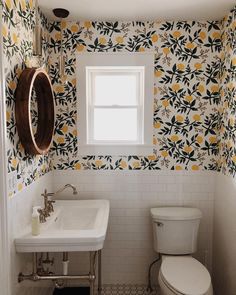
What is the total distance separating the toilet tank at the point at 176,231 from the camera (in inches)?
90.2

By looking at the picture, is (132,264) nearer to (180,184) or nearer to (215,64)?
(180,184)

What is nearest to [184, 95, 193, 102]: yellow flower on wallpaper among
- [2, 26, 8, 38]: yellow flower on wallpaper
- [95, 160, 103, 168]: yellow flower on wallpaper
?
[95, 160, 103, 168]: yellow flower on wallpaper

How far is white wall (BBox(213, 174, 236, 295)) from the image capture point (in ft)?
6.79

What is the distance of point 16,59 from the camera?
65.7 inches

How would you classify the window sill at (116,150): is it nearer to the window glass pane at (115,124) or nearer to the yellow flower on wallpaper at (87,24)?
the window glass pane at (115,124)

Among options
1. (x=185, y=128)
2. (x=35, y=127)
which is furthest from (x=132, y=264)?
(x=35, y=127)

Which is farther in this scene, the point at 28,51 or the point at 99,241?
the point at 28,51

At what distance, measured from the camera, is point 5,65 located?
1521 millimetres

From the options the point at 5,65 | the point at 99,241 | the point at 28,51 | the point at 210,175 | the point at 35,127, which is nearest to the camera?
the point at 5,65

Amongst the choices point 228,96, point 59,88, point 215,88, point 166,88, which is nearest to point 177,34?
point 166,88

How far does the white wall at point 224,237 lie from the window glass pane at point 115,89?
1067mm

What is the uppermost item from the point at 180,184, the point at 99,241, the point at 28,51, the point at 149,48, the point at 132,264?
the point at 149,48

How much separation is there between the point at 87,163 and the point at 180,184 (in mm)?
861

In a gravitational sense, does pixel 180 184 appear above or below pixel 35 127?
below
